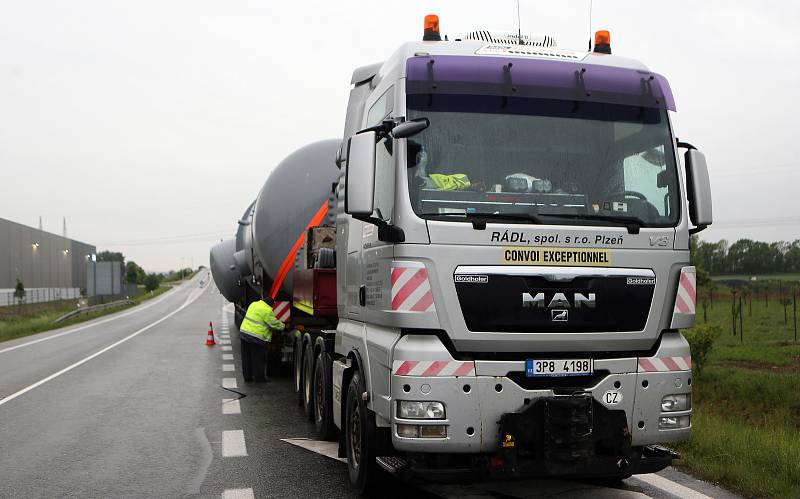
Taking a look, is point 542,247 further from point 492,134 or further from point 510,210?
point 492,134

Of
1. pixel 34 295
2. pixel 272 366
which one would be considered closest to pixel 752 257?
pixel 34 295

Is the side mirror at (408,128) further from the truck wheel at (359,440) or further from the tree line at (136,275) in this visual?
the tree line at (136,275)

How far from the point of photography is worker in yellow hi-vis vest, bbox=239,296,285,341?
38.3ft

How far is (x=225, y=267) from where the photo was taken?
21922 mm

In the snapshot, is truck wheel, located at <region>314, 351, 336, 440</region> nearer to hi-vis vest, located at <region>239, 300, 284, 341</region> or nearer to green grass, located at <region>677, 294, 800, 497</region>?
hi-vis vest, located at <region>239, 300, 284, 341</region>

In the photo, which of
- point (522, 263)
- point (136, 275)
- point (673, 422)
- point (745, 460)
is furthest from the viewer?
point (136, 275)

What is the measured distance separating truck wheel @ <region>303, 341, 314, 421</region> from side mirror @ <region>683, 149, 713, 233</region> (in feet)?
16.2

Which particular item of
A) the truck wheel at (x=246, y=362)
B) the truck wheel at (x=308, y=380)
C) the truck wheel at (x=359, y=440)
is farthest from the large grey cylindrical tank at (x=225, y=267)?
the truck wheel at (x=359, y=440)

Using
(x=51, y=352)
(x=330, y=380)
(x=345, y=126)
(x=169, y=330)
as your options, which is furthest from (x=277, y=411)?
(x=169, y=330)

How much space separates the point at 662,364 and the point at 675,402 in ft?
0.89

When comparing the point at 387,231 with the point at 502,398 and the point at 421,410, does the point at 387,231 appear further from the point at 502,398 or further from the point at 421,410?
the point at 502,398

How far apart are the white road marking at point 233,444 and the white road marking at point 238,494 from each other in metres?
1.32

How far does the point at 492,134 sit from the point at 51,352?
16774 millimetres

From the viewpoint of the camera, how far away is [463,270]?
5113 millimetres
